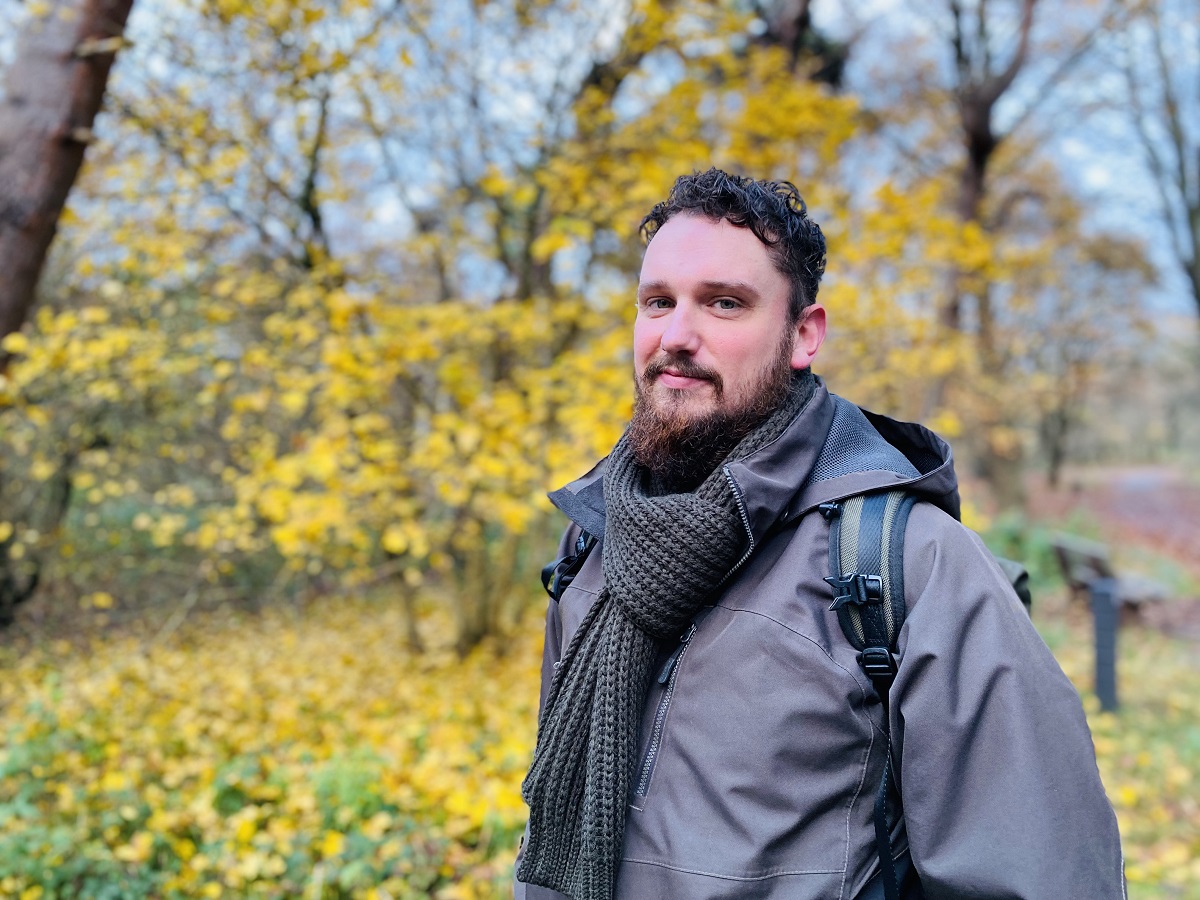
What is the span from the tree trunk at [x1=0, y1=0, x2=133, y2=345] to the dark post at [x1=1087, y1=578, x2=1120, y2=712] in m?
6.94

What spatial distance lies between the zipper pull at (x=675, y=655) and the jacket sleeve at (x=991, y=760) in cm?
36

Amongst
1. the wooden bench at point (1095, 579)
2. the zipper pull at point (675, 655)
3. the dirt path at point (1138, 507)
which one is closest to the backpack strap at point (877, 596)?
the zipper pull at point (675, 655)

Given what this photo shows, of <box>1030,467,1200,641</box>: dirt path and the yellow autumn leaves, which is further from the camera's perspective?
<box>1030,467,1200,641</box>: dirt path

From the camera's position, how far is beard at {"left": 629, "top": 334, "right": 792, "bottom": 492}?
146 centimetres

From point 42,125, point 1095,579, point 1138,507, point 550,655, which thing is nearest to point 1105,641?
point 1095,579

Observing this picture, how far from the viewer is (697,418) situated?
57.9 inches

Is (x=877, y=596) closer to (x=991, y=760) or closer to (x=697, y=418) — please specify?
(x=991, y=760)

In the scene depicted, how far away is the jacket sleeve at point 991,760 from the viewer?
1.07 metres

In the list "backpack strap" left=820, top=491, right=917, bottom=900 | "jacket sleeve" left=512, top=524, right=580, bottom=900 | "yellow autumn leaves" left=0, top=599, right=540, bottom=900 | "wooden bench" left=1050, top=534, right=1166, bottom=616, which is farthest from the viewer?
"wooden bench" left=1050, top=534, right=1166, bottom=616

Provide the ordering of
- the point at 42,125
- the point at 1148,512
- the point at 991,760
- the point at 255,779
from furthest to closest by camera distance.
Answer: the point at 1148,512 → the point at 255,779 → the point at 42,125 → the point at 991,760

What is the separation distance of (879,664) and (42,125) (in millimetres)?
3856

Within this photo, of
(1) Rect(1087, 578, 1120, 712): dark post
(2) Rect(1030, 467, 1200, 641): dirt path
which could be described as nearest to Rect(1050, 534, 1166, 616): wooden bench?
(2) Rect(1030, 467, 1200, 641): dirt path

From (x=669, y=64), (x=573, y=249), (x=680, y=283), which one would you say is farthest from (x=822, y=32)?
(x=680, y=283)

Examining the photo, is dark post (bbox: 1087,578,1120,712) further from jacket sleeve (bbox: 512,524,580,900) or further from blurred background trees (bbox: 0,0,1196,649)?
jacket sleeve (bbox: 512,524,580,900)
